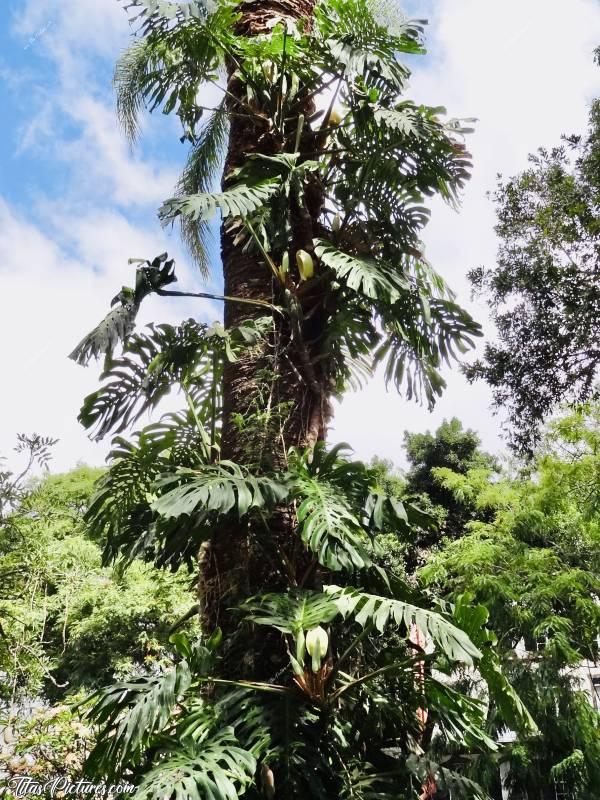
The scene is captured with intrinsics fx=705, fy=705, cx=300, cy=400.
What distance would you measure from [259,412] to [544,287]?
5.31 m

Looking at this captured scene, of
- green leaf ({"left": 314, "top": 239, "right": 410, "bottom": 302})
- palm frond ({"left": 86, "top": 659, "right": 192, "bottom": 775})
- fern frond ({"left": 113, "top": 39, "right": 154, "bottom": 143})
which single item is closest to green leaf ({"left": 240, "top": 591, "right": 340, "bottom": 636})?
palm frond ({"left": 86, "top": 659, "right": 192, "bottom": 775})

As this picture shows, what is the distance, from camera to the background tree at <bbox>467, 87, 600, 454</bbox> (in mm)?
6629

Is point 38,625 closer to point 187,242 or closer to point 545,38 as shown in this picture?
point 187,242

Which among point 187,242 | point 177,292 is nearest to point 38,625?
point 187,242

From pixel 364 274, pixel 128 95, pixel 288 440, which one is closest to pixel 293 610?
pixel 288 440

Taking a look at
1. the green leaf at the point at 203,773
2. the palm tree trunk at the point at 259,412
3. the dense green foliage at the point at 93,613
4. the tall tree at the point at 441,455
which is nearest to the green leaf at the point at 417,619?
the palm tree trunk at the point at 259,412

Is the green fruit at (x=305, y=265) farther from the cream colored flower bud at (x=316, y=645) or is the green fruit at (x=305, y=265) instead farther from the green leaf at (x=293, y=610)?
the cream colored flower bud at (x=316, y=645)

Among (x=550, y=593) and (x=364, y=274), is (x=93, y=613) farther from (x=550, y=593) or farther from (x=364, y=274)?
(x=364, y=274)

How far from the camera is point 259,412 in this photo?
230 cm

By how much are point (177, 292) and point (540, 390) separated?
17.9 feet

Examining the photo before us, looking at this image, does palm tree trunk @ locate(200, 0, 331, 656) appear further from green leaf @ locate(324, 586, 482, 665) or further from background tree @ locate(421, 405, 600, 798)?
background tree @ locate(421, 405, 600, 798)

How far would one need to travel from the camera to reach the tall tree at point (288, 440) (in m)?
1.84

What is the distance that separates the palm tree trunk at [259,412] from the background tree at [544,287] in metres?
4.56

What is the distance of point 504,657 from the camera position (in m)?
6.43
